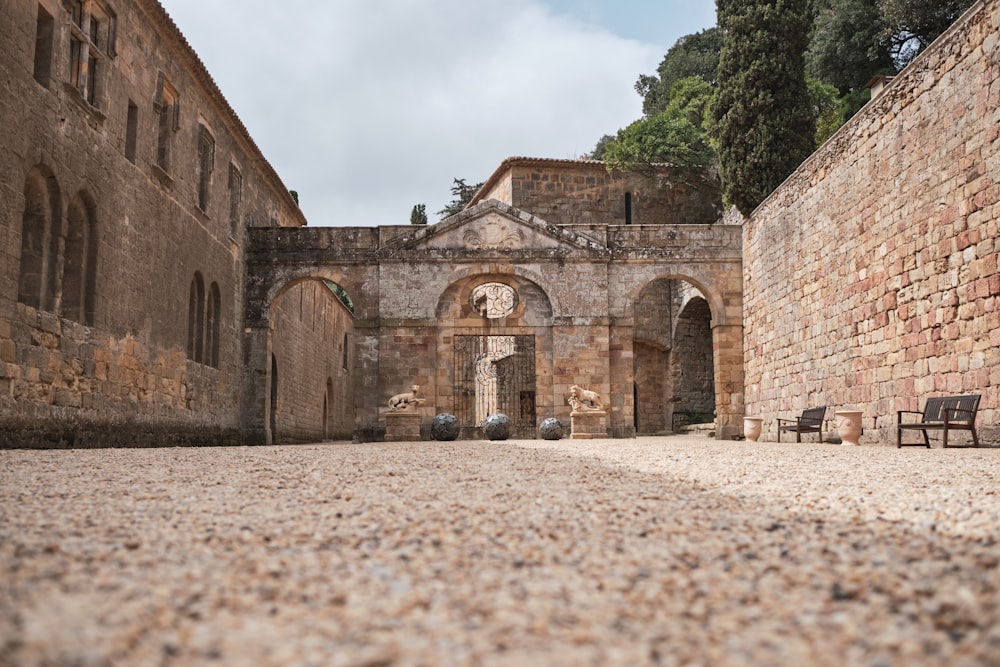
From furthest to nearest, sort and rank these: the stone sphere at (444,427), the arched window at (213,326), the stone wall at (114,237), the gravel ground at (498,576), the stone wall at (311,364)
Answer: the stone wall at (311,364), the stone sphere at (444,427), the arched window at (213,326), the stone wall at (114,237), the gravel ground at (498,576)

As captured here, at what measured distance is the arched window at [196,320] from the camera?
56.6 feet

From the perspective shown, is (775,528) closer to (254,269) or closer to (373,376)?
(373,376)

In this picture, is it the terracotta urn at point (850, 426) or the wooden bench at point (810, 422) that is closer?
the terracotta urn at point (850, 426)

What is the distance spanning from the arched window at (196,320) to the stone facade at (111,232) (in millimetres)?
33

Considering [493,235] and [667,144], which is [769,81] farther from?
[667,144]

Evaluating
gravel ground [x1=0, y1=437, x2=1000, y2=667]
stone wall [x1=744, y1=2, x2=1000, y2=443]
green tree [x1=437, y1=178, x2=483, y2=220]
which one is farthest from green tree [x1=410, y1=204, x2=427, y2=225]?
gravel ground [x1=0, y1=437, x2=1000, y2=667]

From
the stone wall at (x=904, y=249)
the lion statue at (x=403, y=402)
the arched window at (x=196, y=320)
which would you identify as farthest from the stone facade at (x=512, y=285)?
the stone wall at (x=904, y=249)

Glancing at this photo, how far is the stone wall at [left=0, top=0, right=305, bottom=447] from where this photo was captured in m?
10.3

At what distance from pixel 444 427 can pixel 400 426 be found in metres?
1.30

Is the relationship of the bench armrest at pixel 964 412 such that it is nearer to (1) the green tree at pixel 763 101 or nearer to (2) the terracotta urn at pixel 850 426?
(2) the terracotta urn at pixel 850 426

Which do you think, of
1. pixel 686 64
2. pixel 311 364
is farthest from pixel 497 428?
pixel 686 64

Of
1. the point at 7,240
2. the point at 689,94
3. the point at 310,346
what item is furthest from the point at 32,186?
the point at 689,94

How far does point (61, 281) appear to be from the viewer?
11.5 m

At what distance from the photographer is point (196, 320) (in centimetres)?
1758
